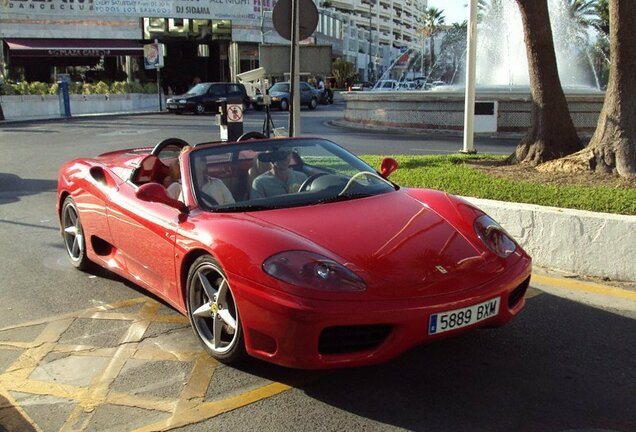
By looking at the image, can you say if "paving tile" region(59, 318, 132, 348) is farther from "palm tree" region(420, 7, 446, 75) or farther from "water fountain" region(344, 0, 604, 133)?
"palm tree" region(420, 7, 446, 75)

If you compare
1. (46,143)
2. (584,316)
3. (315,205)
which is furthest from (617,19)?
(46,143)

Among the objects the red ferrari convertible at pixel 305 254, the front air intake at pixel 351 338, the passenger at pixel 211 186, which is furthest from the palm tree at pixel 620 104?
the front air intake at pixel 351 338

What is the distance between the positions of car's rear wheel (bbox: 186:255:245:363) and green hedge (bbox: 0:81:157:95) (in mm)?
28807

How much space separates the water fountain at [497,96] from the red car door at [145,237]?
12.7 m

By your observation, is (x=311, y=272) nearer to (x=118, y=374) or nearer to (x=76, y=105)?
(x=118, y=374)

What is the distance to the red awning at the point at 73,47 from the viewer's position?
38.7m

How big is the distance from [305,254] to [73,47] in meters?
41.0

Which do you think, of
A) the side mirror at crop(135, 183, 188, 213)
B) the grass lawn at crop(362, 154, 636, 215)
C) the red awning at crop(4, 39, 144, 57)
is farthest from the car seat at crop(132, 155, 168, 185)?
the red awning at crop(4, 39, 144, 57)

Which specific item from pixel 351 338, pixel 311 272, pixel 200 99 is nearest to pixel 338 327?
pixel 351 338

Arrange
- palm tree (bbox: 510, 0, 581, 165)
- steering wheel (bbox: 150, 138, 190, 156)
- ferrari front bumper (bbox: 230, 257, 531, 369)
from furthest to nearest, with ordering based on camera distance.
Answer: palm tree (bbox: 510, 0, 581, 165) < steering wheel (bbox: 150, 138, 190, 156) < ferrari front bumper (bbox: 230, 257, 531, 369)

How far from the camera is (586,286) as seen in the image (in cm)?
509

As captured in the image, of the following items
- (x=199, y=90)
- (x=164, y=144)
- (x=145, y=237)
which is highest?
(x=199, y=90)

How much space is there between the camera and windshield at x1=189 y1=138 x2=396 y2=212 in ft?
13.8

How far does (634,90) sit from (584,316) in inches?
146
